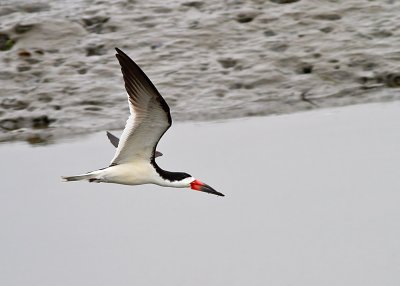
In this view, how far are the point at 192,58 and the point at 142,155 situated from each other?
409 cm

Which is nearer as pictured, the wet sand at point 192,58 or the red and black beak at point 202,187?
the red and black beak at point 202,187

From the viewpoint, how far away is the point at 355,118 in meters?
13.2

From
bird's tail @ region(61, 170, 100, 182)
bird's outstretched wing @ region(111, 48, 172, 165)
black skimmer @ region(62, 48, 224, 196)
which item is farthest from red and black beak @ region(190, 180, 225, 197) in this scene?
bird's tail @ region(61, 170, 100, 182)

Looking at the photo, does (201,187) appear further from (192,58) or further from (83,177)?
(192,58)

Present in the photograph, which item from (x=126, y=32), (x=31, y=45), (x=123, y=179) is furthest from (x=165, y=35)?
(x=123, y=179)

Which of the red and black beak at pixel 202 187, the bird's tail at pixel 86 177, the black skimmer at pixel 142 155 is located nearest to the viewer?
the black skimmer at pixel 142 155

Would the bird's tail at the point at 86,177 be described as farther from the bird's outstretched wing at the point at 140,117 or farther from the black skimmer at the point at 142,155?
the bird's outstretched wing at the point at 140,117

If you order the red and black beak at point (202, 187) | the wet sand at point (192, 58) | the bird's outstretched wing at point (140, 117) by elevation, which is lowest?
the wet sand at point (192, 58)

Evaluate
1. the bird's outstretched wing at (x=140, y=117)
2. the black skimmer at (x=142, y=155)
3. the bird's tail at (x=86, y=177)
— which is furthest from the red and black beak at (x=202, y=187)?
the bird's tail at (x=86, y=177)

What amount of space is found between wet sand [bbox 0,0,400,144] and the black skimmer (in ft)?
8.51

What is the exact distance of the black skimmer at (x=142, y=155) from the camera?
10.5 metres

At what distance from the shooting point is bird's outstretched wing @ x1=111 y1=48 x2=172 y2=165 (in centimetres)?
1012

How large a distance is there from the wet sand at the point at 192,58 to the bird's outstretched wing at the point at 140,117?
103 inches

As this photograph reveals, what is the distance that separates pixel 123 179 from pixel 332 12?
18.5ft
